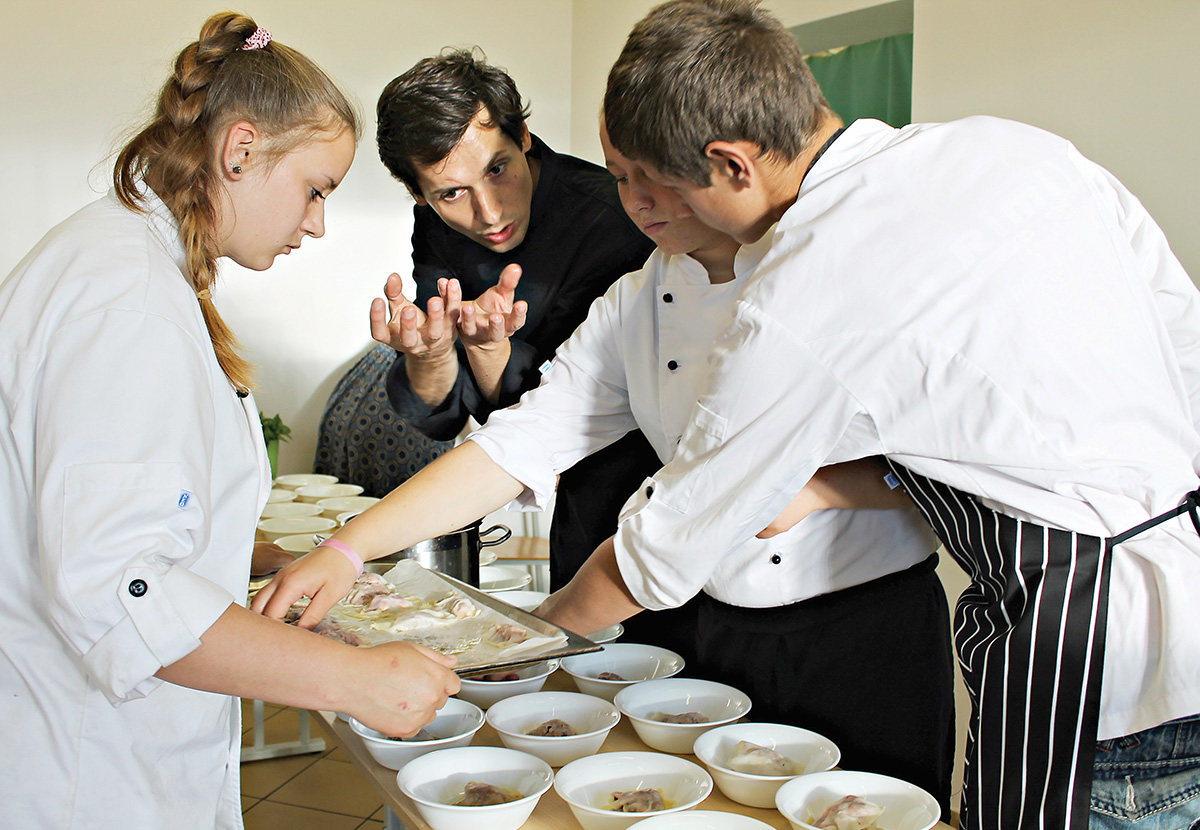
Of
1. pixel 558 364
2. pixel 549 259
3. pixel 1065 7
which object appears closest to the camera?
pixel 558 364

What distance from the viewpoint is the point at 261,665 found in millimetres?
976

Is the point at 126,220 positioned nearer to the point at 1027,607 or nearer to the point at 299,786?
the point at 1027,607

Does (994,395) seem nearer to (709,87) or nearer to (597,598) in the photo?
(709,87)

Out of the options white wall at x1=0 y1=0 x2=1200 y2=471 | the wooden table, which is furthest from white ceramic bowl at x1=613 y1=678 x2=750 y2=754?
white wall at x1=0 y1=0 x2=1200 y2=471

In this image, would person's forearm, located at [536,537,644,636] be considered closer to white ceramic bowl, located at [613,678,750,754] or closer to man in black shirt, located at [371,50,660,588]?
white ceramic bowl, located at [613,678,750,754]

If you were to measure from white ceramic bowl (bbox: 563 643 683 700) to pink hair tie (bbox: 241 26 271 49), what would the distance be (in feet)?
3.25

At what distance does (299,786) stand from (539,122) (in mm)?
3639

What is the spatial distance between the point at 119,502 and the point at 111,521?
0.07 feet

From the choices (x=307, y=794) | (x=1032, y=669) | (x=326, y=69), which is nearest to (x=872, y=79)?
(x=326, y=69)

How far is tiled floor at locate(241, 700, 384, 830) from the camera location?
111 inches

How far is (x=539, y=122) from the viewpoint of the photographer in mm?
5281

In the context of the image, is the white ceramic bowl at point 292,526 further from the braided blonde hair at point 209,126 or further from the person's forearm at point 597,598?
the braided blonde hair at point 209,126

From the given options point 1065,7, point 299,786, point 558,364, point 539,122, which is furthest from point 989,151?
point 539,122

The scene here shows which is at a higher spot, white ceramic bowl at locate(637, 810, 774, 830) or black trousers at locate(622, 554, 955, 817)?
black trousers at locate(622, 554, 955, 817)
